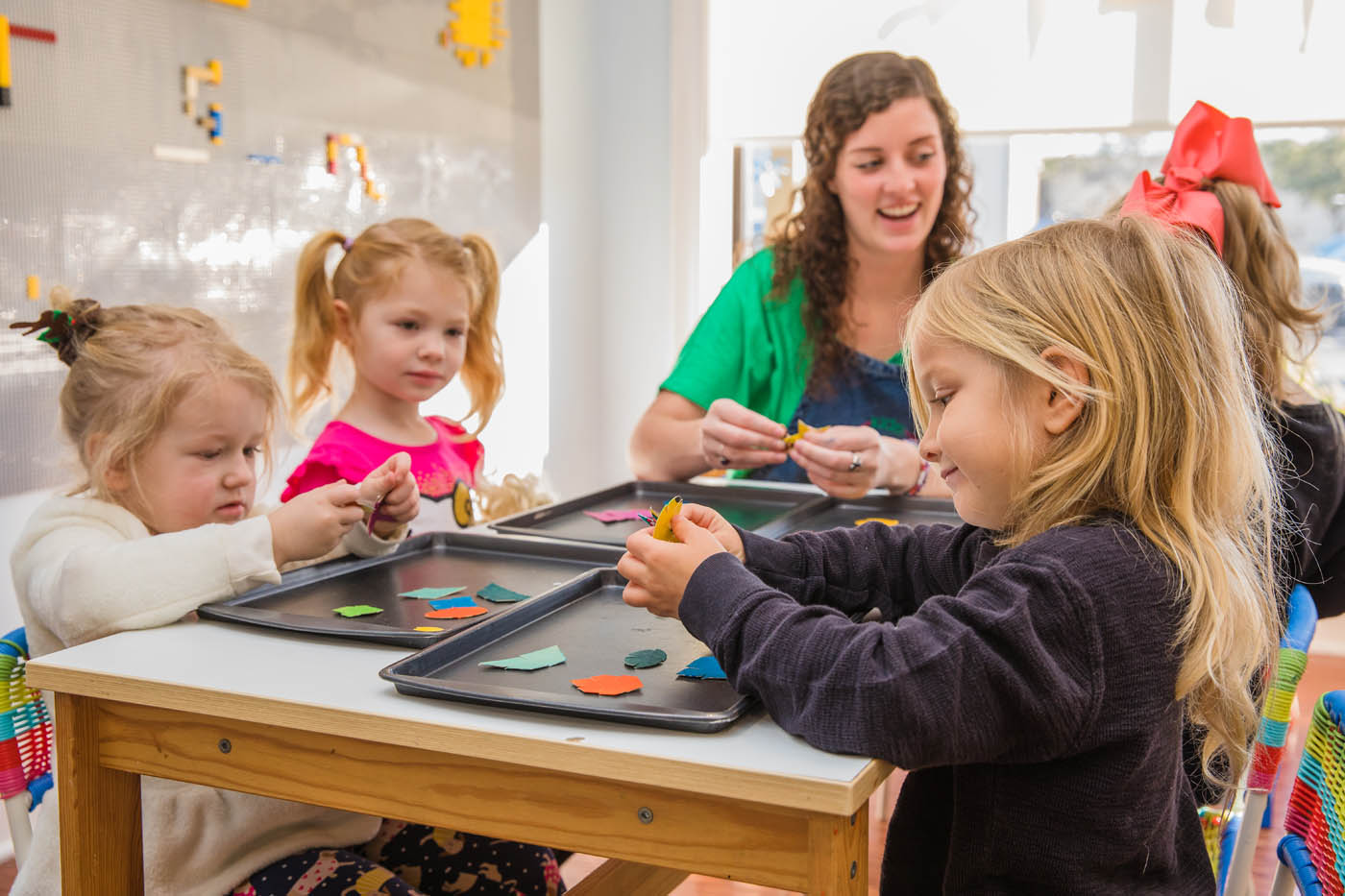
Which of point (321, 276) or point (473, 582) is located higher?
point (321, 276)

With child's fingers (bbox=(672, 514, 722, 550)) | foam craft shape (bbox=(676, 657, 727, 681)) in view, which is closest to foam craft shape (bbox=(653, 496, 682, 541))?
child's fingers (bbox=(672, 514, 722, 550))

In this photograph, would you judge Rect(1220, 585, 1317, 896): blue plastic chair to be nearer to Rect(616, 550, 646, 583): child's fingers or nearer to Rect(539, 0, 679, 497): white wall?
Rect(616, 550, 646, 583): child's fingers

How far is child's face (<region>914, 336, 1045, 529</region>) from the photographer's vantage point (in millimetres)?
998

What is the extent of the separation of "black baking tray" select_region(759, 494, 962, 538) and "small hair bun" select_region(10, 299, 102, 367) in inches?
35.3

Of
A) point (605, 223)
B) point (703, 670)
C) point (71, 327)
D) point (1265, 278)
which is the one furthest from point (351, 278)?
point (605, 223)

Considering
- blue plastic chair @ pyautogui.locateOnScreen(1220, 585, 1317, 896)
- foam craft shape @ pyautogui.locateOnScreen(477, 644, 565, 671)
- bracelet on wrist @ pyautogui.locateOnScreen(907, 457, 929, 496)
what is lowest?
blue plastic chair @ pyautogui.locateOnScreen(1220, 585, 1317, 896)

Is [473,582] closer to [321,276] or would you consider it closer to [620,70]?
[321,276]

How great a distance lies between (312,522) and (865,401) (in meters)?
1.14

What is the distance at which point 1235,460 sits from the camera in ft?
3.28

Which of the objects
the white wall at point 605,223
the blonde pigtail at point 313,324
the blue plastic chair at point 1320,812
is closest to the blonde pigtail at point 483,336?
the blonde pigtail at point 313,324

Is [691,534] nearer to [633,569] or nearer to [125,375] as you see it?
[633,569]

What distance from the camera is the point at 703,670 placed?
1033mm

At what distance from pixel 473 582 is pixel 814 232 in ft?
3.87

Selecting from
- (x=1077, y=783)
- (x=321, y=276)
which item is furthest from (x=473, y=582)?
(x=321, y=276)
